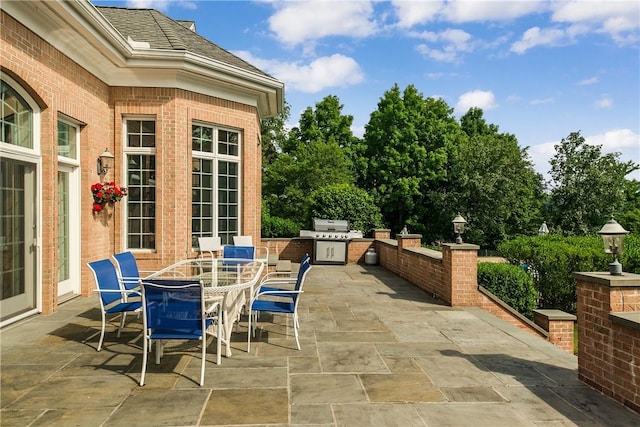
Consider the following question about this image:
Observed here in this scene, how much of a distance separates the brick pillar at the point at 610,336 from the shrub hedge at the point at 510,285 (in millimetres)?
3586

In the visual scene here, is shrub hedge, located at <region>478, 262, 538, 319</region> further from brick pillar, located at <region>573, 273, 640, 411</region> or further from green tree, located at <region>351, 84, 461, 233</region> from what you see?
green tree, located at <region>351, 84, 461, 233</region>

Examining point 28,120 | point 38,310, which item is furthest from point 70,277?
point 28,120

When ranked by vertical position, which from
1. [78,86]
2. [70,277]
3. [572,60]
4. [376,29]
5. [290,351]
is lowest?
[290,351]

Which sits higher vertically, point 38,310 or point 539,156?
point 539,156

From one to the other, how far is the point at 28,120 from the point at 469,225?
71.5 ft

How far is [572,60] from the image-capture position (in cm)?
978

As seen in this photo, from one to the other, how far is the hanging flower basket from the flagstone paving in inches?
88.4

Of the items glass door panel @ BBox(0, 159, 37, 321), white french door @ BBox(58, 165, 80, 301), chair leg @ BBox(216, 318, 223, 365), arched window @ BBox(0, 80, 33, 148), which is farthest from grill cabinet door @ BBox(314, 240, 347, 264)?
chair leg @ BBox(216, 318, 223, 365)

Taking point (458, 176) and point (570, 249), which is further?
point (458, 176)

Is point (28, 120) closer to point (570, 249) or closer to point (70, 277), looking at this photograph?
point (70, 277)

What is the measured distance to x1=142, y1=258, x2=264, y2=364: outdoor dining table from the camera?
398cm

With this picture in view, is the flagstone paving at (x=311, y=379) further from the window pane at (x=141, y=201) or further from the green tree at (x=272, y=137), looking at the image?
the green tree at (x=272, y=137)

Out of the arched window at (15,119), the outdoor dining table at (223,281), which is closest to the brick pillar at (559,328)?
the outdoor dining table at (223,281)

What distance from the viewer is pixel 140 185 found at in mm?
8242
